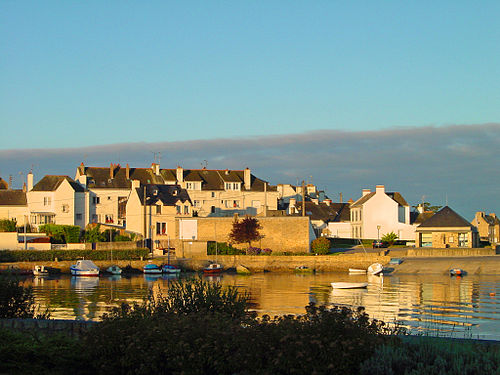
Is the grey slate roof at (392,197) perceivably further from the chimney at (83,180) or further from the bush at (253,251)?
the chimney at (83,180)

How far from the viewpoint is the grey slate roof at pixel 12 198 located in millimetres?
88750

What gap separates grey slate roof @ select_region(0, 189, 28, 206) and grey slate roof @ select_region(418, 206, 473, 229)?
180 ft

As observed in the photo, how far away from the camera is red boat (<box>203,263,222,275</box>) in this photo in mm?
71062

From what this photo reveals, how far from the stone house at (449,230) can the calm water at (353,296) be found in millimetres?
16328

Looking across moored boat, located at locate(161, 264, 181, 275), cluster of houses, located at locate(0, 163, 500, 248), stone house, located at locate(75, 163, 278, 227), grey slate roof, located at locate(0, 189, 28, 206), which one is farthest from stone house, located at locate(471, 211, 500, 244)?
grey slate roof, located at locate(0, 189, 28, 206)

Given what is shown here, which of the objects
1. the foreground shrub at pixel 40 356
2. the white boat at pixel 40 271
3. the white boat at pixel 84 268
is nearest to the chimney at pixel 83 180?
the white boat at pixel 84 268

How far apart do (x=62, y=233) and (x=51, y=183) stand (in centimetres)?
1229

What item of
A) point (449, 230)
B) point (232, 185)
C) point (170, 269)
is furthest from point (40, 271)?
point (449, 230)

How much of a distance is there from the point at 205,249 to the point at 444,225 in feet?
100

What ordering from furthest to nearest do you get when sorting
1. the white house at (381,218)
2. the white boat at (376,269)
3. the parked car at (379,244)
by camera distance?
the white house at (381,218), the parked car at (379,244), the white boat at (376,269)

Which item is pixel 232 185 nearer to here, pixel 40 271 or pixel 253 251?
pixel 253 251

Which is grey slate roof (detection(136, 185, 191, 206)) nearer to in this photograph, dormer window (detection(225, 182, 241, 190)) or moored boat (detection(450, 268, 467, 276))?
dormer window (detection(225, 182, 241, 190))

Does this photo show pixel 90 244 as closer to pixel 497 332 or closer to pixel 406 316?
pixel 406 316

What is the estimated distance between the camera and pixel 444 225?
81.2 meters
